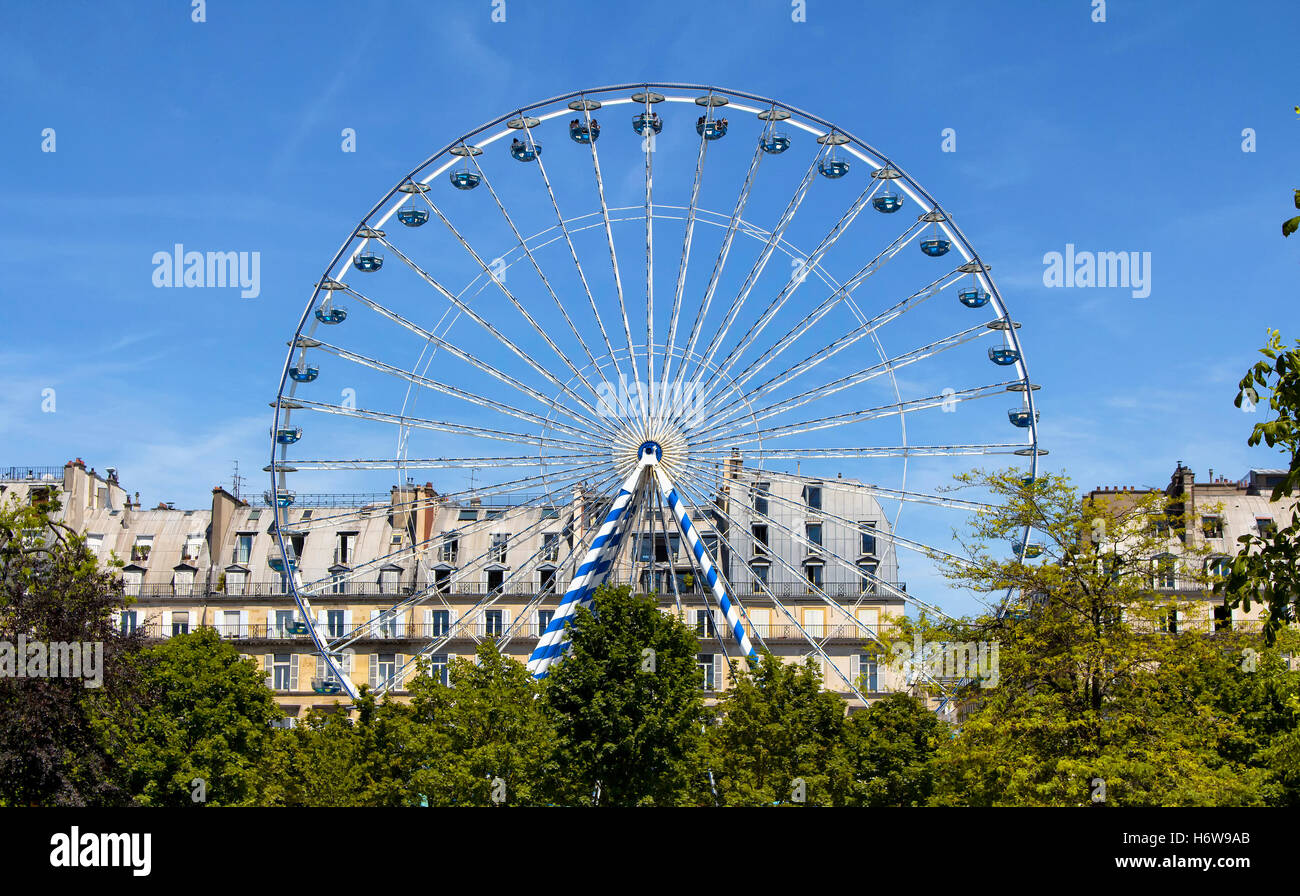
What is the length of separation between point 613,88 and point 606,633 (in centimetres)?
1736

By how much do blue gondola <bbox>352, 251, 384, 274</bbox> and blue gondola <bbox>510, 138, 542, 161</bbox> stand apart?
18.2 ft

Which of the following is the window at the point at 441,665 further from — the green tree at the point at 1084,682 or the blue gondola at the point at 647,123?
the green tree at the point at 1084,682

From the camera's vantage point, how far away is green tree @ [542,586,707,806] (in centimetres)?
4603

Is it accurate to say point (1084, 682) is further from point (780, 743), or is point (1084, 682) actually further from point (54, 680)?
point (54, 680)

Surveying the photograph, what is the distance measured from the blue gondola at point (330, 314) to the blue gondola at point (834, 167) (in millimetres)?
16184

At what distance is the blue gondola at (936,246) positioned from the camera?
51.9m

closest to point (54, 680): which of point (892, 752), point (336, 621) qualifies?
point (892, 752)

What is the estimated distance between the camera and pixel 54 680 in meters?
41.3

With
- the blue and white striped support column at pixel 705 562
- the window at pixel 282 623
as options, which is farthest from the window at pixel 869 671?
the blue and white striped support column at pixel 705 562

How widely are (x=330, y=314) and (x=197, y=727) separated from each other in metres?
14.0

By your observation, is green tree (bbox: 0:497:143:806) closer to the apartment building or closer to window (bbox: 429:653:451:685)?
window (bbox: 429:653:451:685)

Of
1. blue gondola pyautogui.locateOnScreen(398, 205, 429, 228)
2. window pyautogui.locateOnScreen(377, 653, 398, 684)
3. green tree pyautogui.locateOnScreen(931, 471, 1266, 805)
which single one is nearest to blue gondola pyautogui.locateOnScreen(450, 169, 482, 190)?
blue gondola pyautogui.locateOnScreen(398, 205, 429, 228)

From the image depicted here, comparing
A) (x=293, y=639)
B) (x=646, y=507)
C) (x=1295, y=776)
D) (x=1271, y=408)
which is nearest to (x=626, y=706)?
(x=646, y=507)
